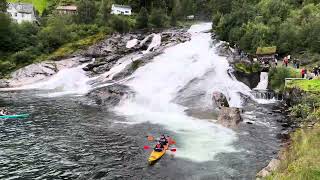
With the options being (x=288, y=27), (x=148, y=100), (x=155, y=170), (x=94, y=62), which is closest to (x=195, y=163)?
(x=155, y=170)

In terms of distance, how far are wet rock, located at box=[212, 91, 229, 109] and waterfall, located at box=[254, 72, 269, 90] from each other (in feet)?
28.9

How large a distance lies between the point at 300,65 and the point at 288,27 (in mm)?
8879

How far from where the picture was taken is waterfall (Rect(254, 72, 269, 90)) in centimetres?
6206

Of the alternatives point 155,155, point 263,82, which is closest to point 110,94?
point 263,82

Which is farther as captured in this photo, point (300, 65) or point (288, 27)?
point (288, 27)

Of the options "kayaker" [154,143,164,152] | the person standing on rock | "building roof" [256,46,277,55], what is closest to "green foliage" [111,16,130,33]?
"building roof" [256,46,277,55]

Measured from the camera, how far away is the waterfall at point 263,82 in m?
62.1

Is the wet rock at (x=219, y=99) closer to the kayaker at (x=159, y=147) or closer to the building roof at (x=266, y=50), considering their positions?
the building roof at (x=266, y=50)

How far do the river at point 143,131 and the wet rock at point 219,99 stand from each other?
44.8 inches

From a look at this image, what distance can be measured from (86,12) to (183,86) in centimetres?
4879

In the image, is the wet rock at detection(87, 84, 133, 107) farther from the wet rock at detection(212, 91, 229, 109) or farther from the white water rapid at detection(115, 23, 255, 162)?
the wet rock at detection(212, 91, 229, 109)

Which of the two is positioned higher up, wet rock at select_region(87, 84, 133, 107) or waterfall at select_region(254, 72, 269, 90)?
waterfall at select_region(254, 72, 269, 90)

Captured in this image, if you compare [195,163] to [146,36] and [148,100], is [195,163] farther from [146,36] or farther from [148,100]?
[146,36]

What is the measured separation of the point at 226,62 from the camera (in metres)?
67.9
